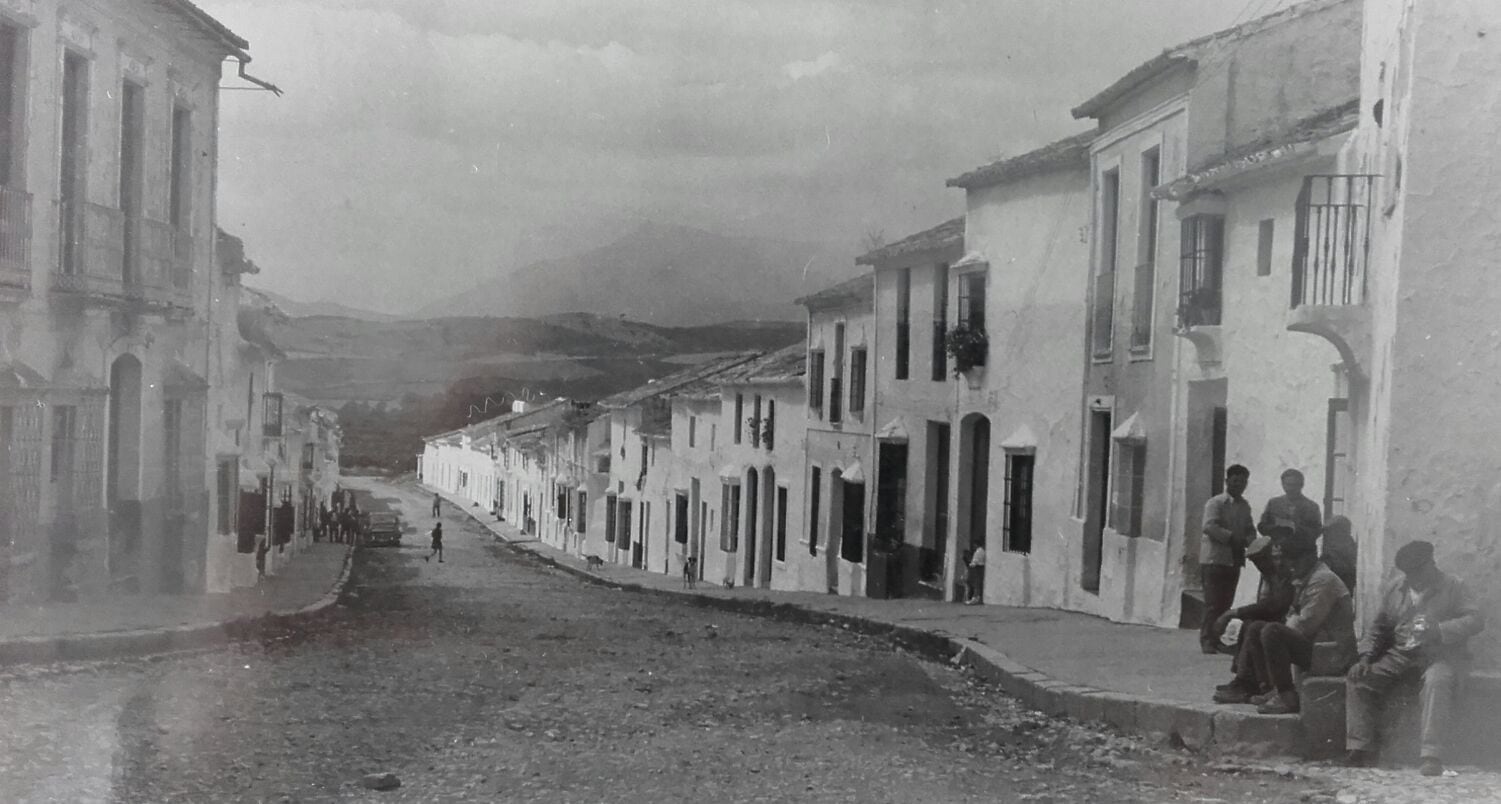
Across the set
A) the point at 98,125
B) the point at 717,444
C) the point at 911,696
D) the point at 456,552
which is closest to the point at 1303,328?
the point at 911,696

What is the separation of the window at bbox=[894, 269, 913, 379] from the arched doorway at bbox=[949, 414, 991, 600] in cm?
220

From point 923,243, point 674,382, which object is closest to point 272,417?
point 674,382

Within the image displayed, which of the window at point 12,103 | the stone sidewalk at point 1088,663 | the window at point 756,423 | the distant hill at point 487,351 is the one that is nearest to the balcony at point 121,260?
the window at point 12,103

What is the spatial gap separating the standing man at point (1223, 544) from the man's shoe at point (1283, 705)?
120 inches

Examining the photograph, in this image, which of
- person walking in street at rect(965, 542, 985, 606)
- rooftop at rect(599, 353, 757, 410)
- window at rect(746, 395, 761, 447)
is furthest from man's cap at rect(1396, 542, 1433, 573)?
rooftop at rect(599, 353, 757, 410)

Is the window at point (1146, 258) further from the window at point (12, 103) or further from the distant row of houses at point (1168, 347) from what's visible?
the window at point (12, 103)

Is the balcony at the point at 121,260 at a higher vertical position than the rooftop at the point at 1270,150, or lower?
lower

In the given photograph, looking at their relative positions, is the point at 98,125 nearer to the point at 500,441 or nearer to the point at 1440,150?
the point at 1440,150

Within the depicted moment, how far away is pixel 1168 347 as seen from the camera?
14.6 meters

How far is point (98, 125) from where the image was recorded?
13844 millimetres

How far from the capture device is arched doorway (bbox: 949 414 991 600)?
68.3 feet

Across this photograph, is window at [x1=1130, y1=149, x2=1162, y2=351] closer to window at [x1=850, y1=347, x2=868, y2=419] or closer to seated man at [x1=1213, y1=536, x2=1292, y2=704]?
seated man at [x1=1213, y1=536, x2=1292, y2=704]

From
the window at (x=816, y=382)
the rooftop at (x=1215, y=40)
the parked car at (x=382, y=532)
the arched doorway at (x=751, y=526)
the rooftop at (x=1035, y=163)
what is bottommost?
the parked car at (x=382, y=532)

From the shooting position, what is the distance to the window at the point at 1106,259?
16609 millimetres
